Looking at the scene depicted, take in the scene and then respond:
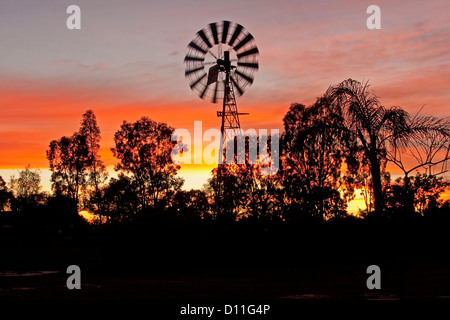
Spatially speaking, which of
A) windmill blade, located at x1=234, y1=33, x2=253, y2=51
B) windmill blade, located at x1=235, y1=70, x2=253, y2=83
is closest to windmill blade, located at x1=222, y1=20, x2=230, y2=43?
windmill blade, located at x1=234, y1=33, x2=253, y2=51

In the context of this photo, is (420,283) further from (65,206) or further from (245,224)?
(65,206)

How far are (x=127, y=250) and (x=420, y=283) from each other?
41.0 ft

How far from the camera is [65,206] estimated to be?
189 feet

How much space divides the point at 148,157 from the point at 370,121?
125 feet

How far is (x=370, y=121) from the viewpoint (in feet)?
50.3

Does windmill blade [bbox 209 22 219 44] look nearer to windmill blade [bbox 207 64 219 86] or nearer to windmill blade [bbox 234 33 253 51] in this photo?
windmill blade [bbox 234 33 253 51]

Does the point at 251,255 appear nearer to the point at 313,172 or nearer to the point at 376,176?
the point at 376,176

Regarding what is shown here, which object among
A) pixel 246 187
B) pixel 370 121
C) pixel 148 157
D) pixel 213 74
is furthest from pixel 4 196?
pixel 370 121

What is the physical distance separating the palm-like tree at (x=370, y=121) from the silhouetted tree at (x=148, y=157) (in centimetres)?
3505

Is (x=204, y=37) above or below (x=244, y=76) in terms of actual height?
above

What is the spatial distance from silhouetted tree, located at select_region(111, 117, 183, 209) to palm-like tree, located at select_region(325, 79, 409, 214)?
3505 centimetres

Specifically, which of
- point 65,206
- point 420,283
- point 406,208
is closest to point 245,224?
point 420,283

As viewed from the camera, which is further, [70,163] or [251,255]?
[70,163]

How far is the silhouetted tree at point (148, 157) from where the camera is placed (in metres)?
50.4
